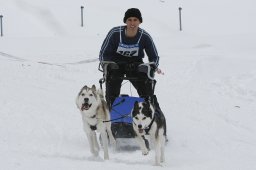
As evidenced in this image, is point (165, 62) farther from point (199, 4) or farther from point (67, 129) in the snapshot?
point (199, 4)

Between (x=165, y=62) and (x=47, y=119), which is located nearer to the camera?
(x=47, y=119)

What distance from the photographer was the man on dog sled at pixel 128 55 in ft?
21.1

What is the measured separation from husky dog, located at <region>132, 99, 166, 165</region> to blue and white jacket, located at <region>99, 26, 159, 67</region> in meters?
0.84

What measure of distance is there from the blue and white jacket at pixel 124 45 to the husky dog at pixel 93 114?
520mm

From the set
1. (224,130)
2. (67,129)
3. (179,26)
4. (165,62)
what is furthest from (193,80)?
(179,26)

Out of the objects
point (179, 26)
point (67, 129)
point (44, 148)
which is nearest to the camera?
point (44, 148)

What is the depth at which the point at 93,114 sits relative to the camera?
20.5 ft

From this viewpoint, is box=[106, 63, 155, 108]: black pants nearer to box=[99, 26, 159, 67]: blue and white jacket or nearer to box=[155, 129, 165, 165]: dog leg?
box=[99, 26, 159, 67]: blue and white jacket

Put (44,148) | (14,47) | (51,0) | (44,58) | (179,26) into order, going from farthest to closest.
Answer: (51,0) < (179,26) < (14,47) < (44,58) < (44,148)

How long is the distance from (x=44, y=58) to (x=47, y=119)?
26.5ft

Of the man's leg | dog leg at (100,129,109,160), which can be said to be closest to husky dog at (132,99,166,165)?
dog leg at (100,129,109,160)

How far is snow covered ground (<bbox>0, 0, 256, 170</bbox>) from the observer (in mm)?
6426

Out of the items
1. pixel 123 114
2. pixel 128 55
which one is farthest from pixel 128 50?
Result: pixel 123 114

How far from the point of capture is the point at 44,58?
53.4ft
